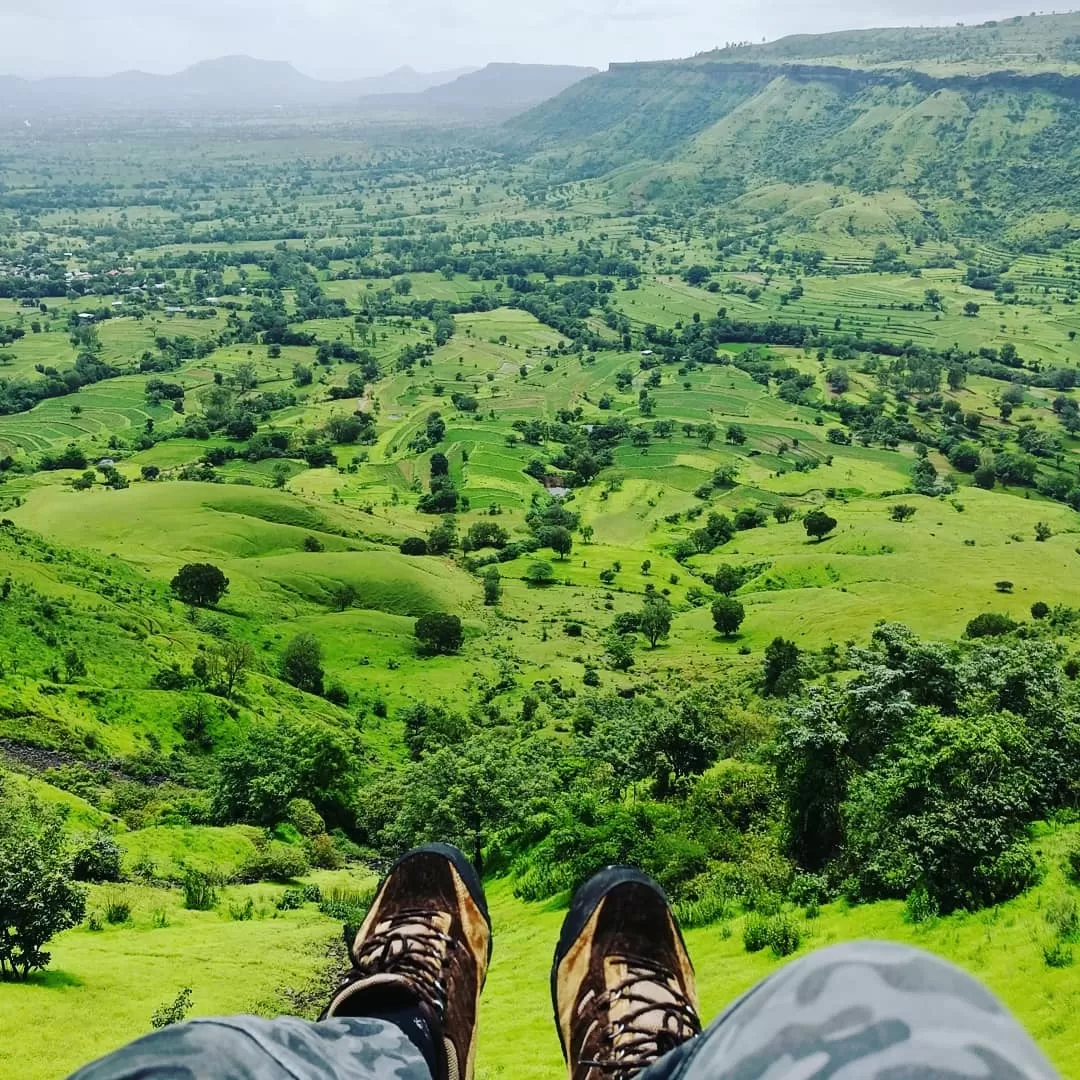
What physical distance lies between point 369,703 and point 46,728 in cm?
2607

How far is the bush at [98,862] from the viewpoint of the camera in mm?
23938

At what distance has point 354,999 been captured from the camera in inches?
215

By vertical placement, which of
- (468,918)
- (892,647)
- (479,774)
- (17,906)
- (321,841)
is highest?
(468,918)

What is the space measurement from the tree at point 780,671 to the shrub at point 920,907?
39.1 metres

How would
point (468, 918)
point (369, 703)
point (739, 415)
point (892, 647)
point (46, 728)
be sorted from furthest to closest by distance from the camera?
1. point (739, 415)
2. point (369, 703)
3. point (46, 728)
4. point (892, 647)
5. point (468, 918)

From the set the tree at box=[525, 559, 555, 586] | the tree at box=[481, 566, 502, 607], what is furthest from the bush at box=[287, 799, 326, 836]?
the tree at box=[525, 559, 555, 586]

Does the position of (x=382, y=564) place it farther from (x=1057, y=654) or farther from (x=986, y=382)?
(x=986, y=382)

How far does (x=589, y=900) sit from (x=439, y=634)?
2699 inches

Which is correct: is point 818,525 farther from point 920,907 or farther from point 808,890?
point 920,907

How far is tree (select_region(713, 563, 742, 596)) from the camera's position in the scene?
9588 cm

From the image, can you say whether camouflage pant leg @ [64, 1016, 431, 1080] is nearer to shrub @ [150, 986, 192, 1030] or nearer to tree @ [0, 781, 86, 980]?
shrub @ [150, 986, 192, 1030]

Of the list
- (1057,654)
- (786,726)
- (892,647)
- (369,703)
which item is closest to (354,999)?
(786,726)

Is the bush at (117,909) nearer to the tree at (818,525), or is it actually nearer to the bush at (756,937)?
the bush at (756,937)

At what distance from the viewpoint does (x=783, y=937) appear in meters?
13.2
